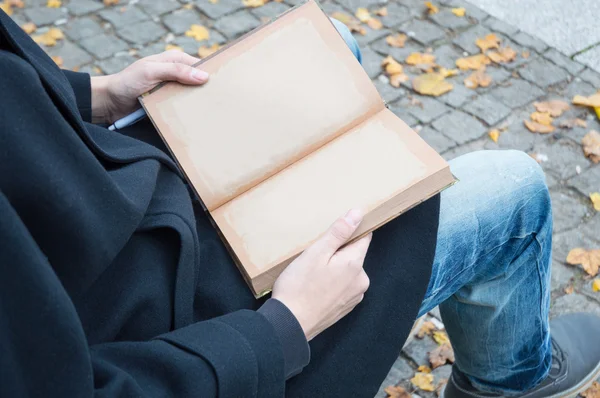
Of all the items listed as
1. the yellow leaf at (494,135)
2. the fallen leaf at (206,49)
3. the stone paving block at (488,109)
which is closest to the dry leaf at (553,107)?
the stone paving block at (488,109)

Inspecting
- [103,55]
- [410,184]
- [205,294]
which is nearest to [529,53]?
[103,55]

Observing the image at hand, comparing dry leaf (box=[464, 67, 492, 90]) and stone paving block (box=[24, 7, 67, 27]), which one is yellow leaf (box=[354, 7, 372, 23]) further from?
stone paving block (box=[24, 7, 67, 27])

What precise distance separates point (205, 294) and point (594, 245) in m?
1.83

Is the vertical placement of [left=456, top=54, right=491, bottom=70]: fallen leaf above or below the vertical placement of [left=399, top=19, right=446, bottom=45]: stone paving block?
below

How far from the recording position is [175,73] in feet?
5.27

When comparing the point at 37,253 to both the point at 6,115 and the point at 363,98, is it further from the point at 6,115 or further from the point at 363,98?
the point at 363,98

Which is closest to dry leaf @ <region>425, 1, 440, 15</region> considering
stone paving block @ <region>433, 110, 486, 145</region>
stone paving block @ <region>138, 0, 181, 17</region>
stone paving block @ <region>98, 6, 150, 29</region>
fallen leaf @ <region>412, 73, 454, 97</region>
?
fallen leaf @ <region>412, 73, 454, 97</region>

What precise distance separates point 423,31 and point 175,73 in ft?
7.75

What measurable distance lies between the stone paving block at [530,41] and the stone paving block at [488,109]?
0.47m

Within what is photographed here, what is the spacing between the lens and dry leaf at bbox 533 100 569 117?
3.23m

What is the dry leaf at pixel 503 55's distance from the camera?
351 centimetres

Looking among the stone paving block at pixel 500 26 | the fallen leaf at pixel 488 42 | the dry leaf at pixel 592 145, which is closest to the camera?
the dry leaf at pixel 592 145

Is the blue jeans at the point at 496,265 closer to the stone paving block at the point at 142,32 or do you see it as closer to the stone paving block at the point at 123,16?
the stone paving block at the point at 142,32

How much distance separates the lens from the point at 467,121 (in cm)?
324
